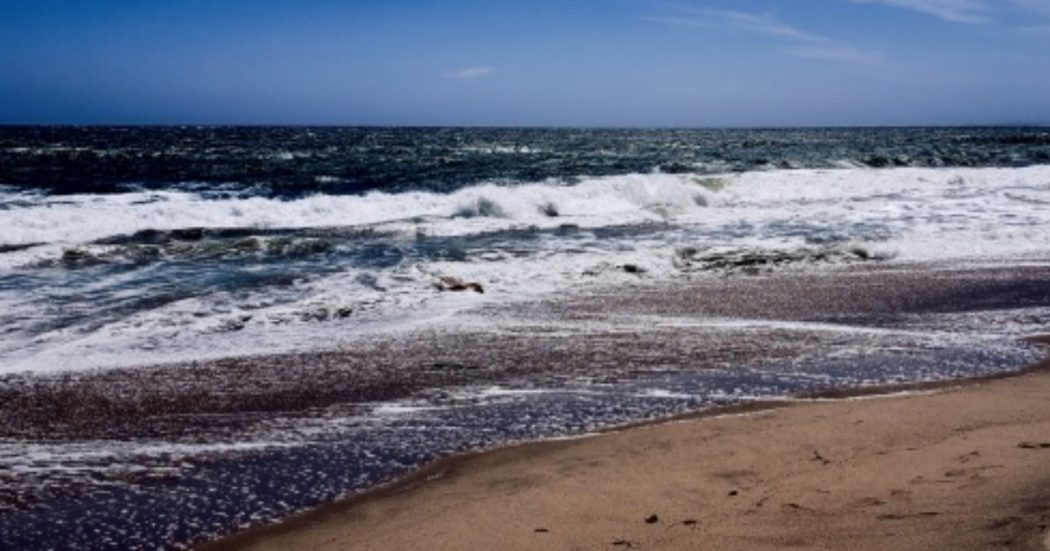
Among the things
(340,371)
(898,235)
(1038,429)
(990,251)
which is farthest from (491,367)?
(898,235)

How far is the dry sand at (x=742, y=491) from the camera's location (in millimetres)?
3646

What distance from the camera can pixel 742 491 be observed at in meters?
4.33

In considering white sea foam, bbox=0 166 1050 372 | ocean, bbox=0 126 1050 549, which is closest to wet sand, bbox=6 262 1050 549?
ocean, bbox=0 126 1050 549

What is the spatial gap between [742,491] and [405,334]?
5025 millimetres

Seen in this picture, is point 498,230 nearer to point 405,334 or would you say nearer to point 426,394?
point 405,334

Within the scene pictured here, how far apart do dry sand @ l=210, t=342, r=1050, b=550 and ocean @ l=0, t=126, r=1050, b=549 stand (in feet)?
1.39

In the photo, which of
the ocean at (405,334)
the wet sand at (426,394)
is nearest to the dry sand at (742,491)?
the wet sand at (426,394)

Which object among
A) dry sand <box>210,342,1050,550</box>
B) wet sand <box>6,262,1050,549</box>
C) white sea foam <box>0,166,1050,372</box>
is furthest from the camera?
white sea foam <box>0,166,1050,372</box>

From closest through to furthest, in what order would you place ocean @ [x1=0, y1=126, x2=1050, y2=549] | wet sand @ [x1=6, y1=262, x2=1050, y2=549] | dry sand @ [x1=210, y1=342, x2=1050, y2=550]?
dry sand @ [x1=210, y1=342, x2=1050, y2=550] < wet sand @ [x1=6, y1=262, x2=1050, y2=549] < ocean @ [x1=0, y1=126, x2=1050, y2=549]

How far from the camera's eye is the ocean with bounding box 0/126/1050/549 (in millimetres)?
5164

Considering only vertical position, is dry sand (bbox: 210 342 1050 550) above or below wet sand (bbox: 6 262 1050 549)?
above

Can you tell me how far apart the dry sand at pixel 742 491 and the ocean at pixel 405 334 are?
0.42 m

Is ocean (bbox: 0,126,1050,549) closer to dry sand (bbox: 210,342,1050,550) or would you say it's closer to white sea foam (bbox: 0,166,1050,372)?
white sea foam (bbox: 0,166,1050,372)

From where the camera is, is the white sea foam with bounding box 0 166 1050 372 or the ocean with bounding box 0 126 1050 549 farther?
the white sea foam with bounding box 0 166 1050 372
